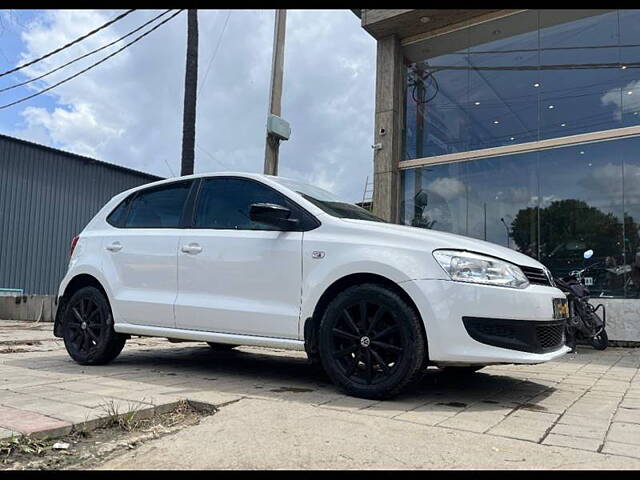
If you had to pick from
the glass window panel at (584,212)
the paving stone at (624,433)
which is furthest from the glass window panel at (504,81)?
the paving stone at (624,433)

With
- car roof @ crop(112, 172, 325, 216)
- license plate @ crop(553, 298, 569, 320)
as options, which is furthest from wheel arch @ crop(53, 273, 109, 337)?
license plate @ crop(553, 298, 569, 320)

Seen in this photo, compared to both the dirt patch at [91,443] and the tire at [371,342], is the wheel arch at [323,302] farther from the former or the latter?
the dirt patch at [91,443]

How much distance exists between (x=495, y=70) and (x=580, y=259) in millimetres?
3827

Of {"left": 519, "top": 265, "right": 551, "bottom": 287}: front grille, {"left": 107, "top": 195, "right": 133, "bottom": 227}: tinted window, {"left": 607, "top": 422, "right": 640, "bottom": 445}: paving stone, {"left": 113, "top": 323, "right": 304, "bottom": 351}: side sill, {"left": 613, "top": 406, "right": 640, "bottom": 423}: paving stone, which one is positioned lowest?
{"left": 613, "top": 406, "right": 640, "bottom": 423}: paving stone

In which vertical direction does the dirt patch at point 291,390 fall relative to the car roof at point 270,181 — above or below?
below

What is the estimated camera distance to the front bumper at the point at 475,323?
3.50 meters

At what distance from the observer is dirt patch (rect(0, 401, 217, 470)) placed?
2418mm

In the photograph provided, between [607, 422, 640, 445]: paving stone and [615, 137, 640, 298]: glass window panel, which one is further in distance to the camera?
[615, 137, 640, 298]: glass window panel

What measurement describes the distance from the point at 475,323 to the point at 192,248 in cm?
236

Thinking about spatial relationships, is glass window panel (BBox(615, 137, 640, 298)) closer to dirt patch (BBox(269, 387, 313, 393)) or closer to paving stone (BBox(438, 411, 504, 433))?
paving stone (BBox(438, 411, 504, 433))

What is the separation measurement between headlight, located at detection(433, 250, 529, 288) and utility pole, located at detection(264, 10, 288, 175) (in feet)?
18.9

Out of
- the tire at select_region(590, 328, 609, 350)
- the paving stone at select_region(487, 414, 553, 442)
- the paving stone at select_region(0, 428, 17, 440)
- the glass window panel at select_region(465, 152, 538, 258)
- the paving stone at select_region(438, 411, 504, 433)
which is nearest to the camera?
the paving stone at select_region(0, 428, 17, 440)

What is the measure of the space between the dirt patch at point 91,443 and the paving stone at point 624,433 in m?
2.25
